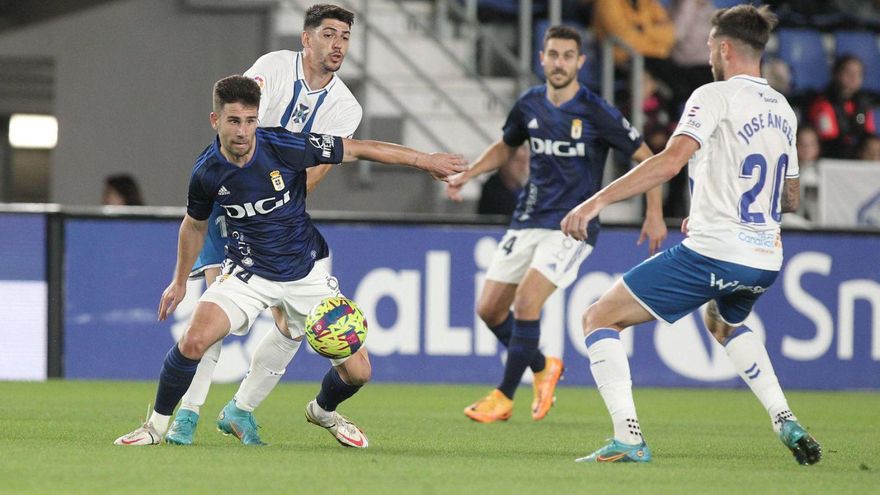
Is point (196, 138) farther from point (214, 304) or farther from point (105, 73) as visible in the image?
point (214, 304)

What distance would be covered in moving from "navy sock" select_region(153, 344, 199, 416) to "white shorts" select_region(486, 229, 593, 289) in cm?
278

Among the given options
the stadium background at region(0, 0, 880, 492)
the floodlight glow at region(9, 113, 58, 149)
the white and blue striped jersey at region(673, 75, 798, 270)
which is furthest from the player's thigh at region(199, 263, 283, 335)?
the floodlight glow at region(9, 113, 58, 149)

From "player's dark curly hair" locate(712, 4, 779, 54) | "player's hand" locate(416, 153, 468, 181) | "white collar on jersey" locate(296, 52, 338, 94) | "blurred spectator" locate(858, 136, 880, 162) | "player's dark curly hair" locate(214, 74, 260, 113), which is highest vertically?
"player's dark curly hair" locate(712, 4, 779, 54)

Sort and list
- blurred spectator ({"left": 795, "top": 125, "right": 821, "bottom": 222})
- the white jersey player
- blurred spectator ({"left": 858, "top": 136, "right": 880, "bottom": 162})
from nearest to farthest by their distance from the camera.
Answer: the white jersey player
blurred spectator ({"left": 795, "top": 125, "right": 821, "bottom": 222})
blurred spectator ({"left": 858, "top": 136, "right": 880, "bottom": 162})

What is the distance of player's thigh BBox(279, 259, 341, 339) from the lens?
6.40m

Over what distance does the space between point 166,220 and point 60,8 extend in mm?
3736

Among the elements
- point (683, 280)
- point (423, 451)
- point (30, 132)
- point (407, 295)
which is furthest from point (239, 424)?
point (30, 132)

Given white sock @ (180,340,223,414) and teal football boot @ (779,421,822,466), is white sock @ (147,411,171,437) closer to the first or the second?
white sock @ (180,340,223,414)

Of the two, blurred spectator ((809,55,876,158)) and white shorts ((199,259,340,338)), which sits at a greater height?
blurred spectator ((809,55,876,158))

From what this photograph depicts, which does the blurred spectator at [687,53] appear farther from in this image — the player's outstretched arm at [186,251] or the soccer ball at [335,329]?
the player's outstretched arm at [186,251]

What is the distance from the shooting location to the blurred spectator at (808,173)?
12680 mm

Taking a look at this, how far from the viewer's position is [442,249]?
1112 cm

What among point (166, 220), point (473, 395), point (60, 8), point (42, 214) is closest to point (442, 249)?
point (473, 395)

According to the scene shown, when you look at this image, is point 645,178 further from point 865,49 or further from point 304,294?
point 865,49
